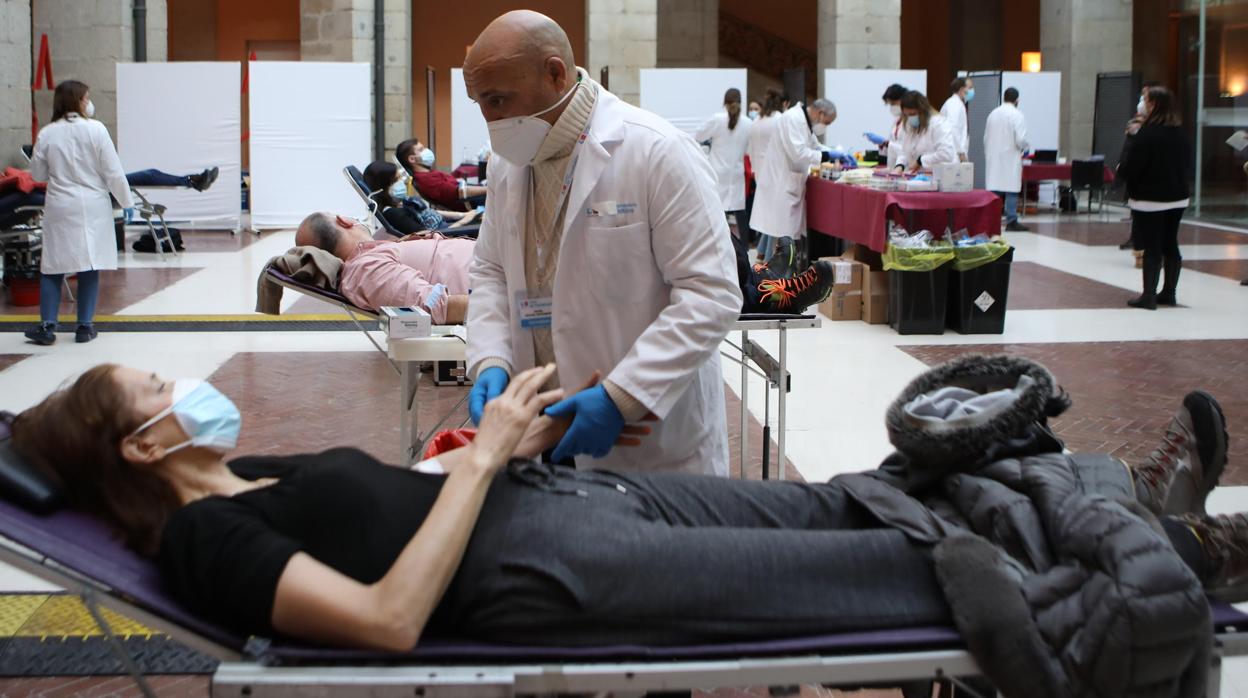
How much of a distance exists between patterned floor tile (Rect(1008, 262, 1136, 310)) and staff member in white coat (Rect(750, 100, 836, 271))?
6.79 feet

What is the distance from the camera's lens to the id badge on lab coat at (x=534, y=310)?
3109mm

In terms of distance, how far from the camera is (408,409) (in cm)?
514

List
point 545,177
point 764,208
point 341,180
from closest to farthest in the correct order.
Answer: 1. point 545,177
2. point 764,208
3. point 341,180

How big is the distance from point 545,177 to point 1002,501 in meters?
1.25

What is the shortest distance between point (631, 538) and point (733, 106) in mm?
12539

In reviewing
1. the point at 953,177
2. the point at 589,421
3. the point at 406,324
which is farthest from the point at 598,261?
the point at 953,177

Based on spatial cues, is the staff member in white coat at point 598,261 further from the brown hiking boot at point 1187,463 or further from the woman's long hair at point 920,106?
the woman's long hair at point 920,106

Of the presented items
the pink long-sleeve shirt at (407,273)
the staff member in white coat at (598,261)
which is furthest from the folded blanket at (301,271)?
the staff member in white coat at (598,261)

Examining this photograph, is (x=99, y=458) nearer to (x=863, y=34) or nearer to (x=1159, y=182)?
(x=1159, y=182)

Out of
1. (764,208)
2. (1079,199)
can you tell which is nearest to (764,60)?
(1079,199)

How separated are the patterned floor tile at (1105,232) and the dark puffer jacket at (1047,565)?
13320mm

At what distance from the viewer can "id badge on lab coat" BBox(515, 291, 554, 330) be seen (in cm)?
311

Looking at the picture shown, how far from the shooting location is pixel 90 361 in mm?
8094

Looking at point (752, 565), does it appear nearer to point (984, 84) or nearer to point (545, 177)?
point (545, 177)
